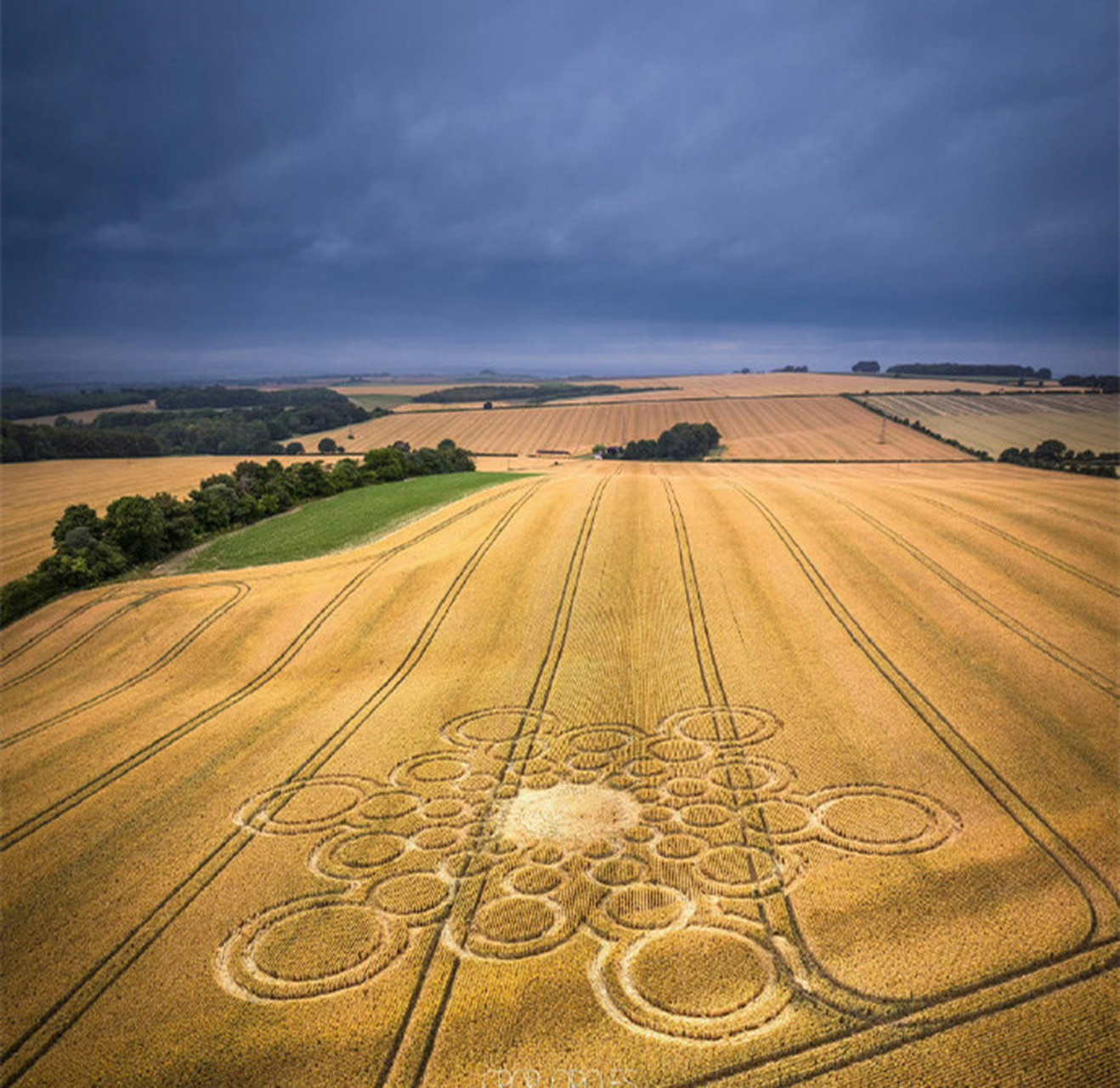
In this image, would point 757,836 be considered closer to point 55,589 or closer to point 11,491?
point 55,589

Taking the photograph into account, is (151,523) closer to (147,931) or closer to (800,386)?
(147,931)

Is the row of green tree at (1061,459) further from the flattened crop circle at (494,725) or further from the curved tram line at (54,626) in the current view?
the curved tram line at (54,626)

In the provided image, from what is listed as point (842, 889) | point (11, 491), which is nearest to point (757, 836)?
point (842, 889)

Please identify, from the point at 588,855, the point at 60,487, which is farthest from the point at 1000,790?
the point at 60,487

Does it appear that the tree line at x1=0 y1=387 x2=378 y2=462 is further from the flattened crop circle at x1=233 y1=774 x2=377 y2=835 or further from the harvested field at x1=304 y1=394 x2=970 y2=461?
the flattened crop circle at x1=233 y1=774 x2=377 y2=835

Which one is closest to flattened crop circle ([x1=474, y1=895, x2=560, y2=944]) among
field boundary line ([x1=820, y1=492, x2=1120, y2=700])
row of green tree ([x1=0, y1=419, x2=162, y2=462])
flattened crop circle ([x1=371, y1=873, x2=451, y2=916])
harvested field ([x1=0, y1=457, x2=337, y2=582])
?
flattened crop circle ([x1=371, y1=873, x2=451, y2=916])
